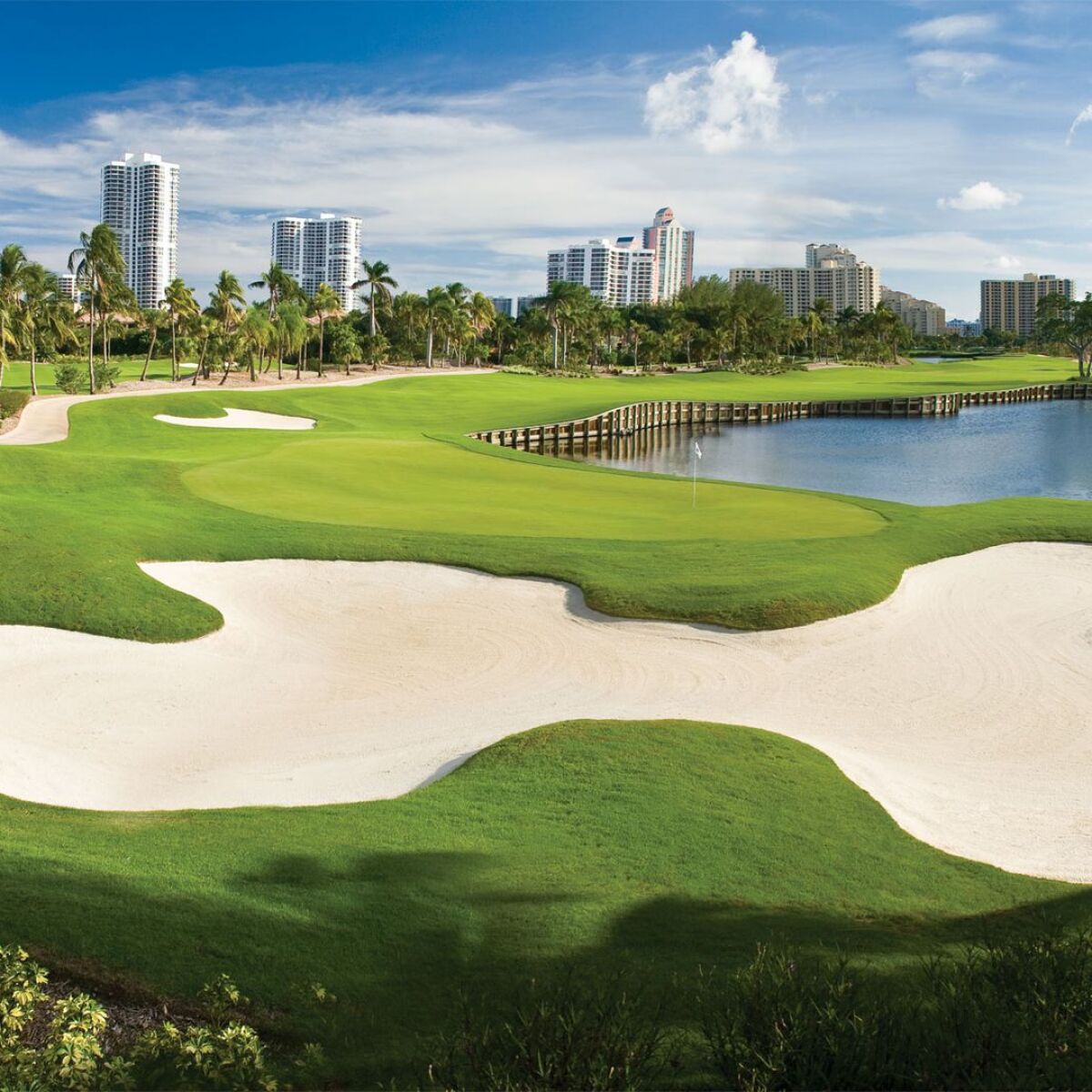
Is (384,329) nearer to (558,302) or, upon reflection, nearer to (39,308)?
(558,302)

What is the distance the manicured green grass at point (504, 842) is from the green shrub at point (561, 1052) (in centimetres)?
75

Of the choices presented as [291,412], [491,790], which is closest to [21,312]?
[291,412]

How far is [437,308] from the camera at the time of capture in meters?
111

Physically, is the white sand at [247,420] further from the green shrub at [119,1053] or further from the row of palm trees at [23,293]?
the green shrub at [119,1053]

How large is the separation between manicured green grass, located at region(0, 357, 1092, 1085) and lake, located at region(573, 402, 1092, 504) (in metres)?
22.3

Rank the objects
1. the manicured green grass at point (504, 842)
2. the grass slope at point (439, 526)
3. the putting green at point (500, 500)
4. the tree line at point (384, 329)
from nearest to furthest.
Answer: the manicured green grass at point (504, 842) → the grass slope at point (439, 526) → the putting green at point (500, 500) → the tree line at point (384, 329)

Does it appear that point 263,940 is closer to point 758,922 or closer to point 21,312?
point 758,922

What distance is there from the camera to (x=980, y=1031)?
5785 millimetres

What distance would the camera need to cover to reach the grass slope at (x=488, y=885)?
26.2ft

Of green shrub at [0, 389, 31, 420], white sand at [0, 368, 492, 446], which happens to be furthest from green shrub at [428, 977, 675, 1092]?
green shrub at [0, 389, 31, 420]

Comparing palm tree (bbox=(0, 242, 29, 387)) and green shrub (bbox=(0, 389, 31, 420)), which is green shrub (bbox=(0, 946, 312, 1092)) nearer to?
green shrub (bbox=(0, 389, 31, 420))

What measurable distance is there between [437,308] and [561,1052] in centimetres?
10848

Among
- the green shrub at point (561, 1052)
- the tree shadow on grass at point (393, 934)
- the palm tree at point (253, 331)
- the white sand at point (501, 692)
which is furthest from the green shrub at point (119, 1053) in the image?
the palm tree at point (253, 331)

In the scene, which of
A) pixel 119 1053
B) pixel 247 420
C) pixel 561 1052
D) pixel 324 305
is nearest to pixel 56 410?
pixel 247 420
